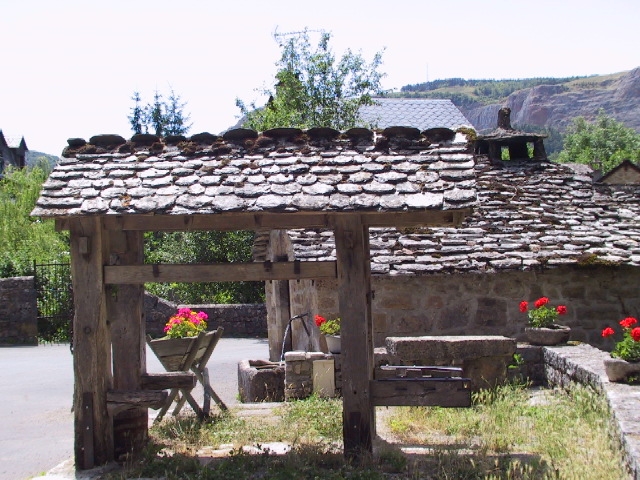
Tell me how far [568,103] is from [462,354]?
115m

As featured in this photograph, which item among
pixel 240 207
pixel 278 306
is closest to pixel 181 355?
pixel 240 207

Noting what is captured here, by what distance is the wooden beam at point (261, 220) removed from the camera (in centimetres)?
606

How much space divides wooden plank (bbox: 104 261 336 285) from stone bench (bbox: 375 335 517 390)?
9.94 ft

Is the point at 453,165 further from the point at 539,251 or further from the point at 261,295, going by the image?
the point at 261,295

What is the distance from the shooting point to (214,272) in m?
6.06

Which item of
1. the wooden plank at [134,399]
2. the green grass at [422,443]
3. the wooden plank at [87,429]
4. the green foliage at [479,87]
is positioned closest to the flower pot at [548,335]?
the green grass at [422,443]

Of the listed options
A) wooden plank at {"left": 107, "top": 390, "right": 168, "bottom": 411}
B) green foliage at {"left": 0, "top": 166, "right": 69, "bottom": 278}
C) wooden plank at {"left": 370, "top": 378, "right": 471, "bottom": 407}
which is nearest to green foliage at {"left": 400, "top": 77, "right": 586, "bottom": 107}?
green foliage at {"left": 0, "top": 166, "right": 69, "bottom": 278}

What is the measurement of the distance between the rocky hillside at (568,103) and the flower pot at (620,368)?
102 meters

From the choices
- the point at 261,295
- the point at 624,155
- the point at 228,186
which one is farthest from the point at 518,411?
the point at 624,155

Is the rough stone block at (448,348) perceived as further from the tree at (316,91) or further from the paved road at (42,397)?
the tree at (316,91)

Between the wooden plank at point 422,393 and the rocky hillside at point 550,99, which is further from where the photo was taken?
the rocky hillside at point 550,99

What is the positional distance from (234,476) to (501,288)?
6571 mm

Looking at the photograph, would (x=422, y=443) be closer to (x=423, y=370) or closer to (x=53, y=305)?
(x=423, y=370)

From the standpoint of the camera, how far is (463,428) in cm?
714
